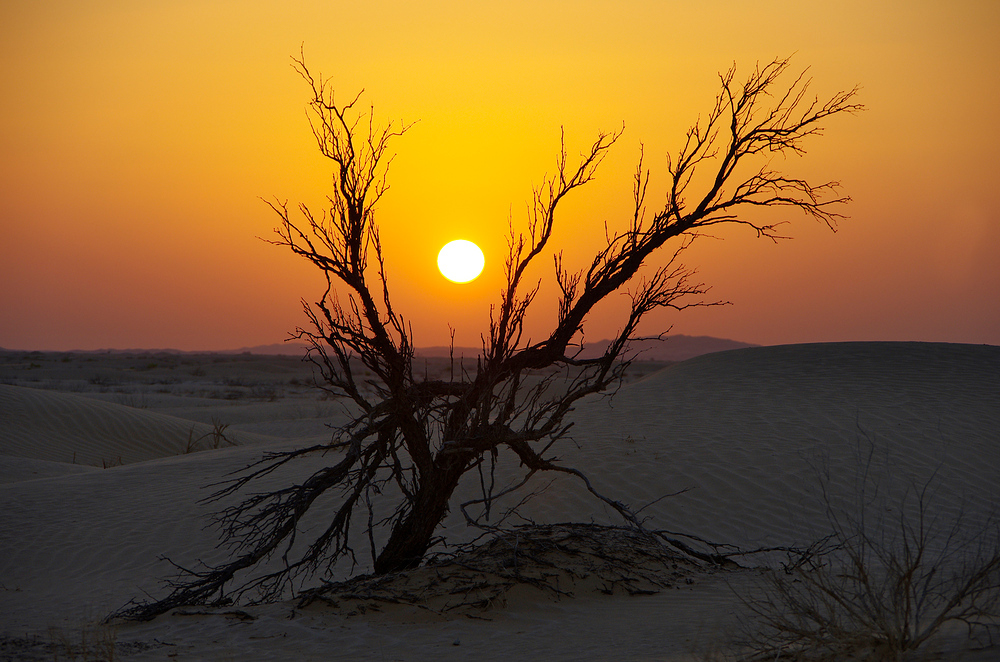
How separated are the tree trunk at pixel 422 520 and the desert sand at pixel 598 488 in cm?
82

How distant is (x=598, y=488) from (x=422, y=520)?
4257mm

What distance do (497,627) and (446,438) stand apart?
5.18 ft

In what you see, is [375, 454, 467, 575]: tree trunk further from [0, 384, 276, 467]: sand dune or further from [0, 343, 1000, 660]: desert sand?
[0, 384, 276, 467]: sand dune

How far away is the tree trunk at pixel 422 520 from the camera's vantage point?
6.16m

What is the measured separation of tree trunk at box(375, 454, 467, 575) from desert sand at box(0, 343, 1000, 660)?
823 mm

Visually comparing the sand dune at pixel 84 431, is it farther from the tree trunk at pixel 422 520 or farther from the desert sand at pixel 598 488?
the tree trunk at pixel 422 520

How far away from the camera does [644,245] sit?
5.92m

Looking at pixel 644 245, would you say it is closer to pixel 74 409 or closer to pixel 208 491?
pixel 208 491

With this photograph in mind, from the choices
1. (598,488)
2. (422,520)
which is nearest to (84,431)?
(598,488)

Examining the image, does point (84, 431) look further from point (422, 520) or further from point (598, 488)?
point (422, 520)

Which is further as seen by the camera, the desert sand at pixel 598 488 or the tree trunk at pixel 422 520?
the tree trunk at pixel 422 520

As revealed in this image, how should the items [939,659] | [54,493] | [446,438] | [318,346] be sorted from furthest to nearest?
[54,493] → [446,438] → [318,346] → [939,659]

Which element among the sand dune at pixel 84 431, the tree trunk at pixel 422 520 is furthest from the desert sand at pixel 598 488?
the tree trunk at pixel 422 520

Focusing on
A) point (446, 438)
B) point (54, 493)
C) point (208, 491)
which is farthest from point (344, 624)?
point (54, 493)
